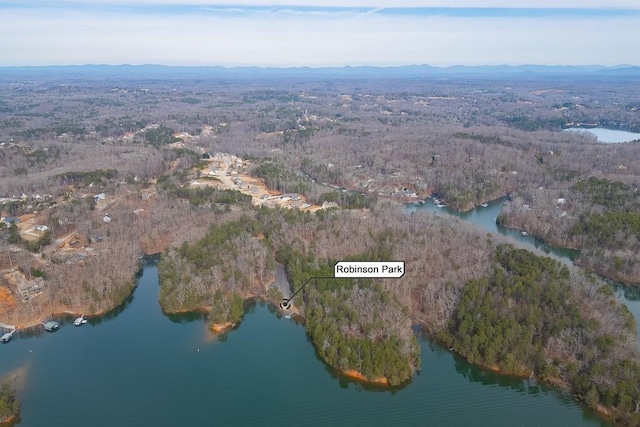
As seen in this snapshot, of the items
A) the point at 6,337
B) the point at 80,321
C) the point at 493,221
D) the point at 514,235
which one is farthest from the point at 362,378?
the point at 493,221

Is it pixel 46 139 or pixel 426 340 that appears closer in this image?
pixel 426 340

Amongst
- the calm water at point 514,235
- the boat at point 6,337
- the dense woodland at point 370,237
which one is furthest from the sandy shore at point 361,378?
the boat at point 6,337

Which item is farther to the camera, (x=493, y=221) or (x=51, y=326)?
(x=493, y=221)

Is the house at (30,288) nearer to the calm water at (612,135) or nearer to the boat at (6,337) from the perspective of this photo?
the boat at (6,337)

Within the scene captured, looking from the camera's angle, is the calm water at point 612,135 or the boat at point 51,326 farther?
the calm water at point 612,135

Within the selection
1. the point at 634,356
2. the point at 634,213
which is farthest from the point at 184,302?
the point at 634,213

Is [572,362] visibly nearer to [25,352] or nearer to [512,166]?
[25,352]

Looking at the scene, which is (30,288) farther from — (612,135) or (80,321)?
(612,135)

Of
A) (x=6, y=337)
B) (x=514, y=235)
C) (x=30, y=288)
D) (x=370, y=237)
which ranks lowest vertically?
(x=514, y=235)
